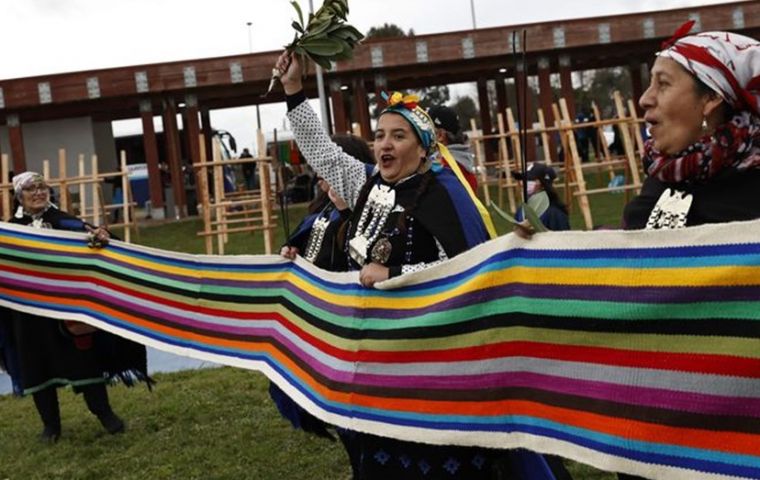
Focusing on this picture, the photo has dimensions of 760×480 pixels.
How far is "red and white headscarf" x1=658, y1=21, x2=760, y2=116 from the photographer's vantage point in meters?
2.20

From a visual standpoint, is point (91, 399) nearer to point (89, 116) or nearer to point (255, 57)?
point (255, 57)

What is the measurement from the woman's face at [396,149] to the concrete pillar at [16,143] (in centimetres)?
2036

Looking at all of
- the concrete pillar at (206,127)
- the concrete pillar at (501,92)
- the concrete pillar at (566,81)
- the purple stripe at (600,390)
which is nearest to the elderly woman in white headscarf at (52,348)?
the purple stripe at (600,390)

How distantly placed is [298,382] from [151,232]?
17.3m

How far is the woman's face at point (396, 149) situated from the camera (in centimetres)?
332

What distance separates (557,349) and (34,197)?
4.26 meters

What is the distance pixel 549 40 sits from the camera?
2244 cm

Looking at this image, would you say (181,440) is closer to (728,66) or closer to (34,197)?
(34,197)

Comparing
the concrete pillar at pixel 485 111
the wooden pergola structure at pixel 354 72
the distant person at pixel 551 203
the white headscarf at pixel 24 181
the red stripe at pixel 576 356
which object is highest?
the wooden pergola structure at pixel 354 72

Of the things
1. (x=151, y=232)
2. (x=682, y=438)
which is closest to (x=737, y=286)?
(x=682, y=438)

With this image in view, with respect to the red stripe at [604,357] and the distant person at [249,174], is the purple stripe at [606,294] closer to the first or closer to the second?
the red stripe at [604,357]

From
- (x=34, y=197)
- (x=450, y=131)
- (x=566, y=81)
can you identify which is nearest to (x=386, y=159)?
(x=450, y=131)

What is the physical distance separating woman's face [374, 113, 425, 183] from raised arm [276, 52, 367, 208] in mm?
448

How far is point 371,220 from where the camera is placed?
3379 mm
